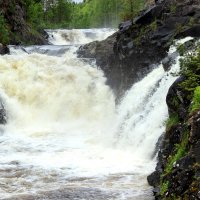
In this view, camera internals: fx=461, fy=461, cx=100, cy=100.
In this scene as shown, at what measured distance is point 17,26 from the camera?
4375 cm

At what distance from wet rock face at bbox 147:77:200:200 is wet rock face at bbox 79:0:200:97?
20.8 feet

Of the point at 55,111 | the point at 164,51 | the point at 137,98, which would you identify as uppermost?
the point at 164,51

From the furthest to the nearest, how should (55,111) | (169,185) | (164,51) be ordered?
(55,111)
(164,51)
(169,185)

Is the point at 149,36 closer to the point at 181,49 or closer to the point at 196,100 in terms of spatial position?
the point at 181,49

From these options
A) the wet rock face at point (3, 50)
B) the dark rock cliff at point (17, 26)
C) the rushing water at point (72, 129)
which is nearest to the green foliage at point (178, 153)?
the rushing water at point (72, 129)

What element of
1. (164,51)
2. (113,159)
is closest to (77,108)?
(164,51)

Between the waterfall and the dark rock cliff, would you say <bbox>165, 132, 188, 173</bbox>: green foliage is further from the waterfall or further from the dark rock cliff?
the waterfall

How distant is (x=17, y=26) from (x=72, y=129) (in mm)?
22613

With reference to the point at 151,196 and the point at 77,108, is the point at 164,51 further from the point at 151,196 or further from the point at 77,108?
the point at 151,196

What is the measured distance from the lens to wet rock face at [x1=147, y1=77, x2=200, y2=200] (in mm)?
9852

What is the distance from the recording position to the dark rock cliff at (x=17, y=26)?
139 feet

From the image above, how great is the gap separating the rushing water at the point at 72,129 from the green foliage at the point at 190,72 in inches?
117

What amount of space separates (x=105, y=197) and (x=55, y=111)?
1442cm

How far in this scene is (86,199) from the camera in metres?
12.2
